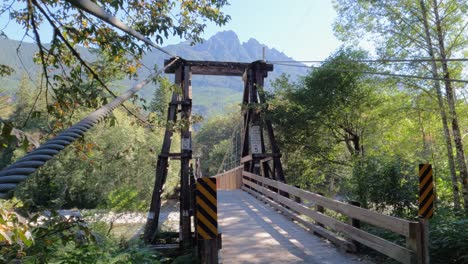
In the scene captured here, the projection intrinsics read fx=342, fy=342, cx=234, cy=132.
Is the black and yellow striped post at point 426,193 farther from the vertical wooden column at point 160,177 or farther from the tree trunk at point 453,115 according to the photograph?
the vertical wooden column at point 160,177

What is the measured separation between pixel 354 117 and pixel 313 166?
2.49m

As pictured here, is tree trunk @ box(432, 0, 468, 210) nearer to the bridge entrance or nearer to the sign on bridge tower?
the bridge entrance

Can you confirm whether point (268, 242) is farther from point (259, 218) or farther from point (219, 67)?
point (219, 67)

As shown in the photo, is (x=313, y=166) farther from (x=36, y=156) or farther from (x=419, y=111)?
(x=36, y=156)

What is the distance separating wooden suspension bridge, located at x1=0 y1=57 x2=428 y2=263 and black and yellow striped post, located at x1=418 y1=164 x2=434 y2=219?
1.62 feet

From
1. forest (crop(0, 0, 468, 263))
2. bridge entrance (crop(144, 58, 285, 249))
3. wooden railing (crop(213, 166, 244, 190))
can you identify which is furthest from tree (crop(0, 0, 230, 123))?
wooden railing (crop(213, 166, 244, 190))

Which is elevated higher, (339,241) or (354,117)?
(354,117)

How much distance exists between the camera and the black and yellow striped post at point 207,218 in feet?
10.9

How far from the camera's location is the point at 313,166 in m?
12.1

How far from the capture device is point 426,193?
4082 mm

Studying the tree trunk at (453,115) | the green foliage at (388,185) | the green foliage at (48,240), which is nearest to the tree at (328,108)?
the tree trunk at (453,115)

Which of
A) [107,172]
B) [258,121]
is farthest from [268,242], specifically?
[107,172]

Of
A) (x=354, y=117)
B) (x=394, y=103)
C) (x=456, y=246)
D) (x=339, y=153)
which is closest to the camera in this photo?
(x=456, y=246)

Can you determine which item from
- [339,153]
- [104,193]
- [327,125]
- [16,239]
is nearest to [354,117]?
[327,125]
